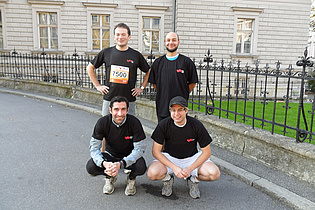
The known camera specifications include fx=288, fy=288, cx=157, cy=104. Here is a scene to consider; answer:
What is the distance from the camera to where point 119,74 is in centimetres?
412

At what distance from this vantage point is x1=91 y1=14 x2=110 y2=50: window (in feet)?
61.1

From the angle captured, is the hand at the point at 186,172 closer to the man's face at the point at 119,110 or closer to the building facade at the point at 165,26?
the man's face at the point at 119,110

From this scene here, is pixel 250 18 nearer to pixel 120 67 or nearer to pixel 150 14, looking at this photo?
pixel 150 14

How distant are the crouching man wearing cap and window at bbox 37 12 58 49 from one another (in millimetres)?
16630

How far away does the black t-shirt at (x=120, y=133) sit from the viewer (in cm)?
362

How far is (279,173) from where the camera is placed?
398 centimetres

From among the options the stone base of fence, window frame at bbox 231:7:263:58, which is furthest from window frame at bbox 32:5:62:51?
the stone base of fence

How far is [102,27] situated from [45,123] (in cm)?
1294

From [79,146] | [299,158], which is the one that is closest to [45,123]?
[79,146]

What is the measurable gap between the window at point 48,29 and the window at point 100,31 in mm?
2345

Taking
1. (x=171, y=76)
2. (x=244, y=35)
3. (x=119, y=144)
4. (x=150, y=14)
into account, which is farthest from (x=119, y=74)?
(x=244, y=35)

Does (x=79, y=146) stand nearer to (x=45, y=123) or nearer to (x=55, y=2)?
(x=45, y=123)

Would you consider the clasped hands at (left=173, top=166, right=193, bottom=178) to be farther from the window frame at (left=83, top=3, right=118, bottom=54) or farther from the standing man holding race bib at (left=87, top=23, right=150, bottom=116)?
the window frame at (left=83, top=3, right=118, bottom=54)

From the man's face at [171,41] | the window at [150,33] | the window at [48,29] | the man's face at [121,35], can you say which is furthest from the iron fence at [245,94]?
the window at [48,29]
